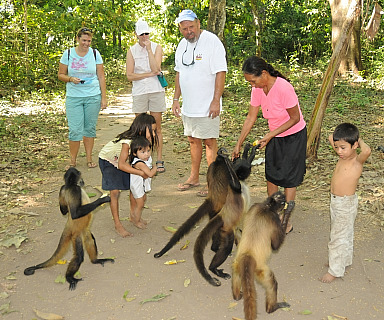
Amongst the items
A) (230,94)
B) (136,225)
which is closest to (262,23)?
(230,94)

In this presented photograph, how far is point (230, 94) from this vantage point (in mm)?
12680

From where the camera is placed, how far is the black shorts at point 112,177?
4.64m

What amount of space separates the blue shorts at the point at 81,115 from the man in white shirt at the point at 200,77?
1.57 metres

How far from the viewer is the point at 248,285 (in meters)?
3.08

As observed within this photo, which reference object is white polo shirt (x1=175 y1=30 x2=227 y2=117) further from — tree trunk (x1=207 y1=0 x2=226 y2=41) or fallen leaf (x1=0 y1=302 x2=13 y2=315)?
tree trunk (x1=207 y1=0 x2=226 y2=41)

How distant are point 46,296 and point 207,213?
1580 mm

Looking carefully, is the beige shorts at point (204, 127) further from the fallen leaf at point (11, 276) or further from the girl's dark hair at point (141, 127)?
the fallen leaf at point (11, 276)

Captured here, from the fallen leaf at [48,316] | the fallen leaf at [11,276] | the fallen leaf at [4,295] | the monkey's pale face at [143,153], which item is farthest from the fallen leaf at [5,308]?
the monkey's pale face at [143,153]

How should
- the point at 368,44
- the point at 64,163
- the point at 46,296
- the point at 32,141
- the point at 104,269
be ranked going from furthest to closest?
the point at 368,44, the point at 32,141, the point at 64,163, the point at 104,269, the point at 46,296

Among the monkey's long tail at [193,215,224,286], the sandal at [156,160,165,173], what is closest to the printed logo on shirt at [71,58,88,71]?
the sandal at [156,160,165,173]

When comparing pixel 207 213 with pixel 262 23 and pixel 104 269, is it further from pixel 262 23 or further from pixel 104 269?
pixel 262 23

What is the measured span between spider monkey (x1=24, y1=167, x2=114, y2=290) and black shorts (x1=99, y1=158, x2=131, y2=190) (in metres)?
0.61

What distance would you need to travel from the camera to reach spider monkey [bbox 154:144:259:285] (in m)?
3.92

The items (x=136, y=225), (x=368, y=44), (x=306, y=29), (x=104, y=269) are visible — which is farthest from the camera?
(x=306, y=29)
